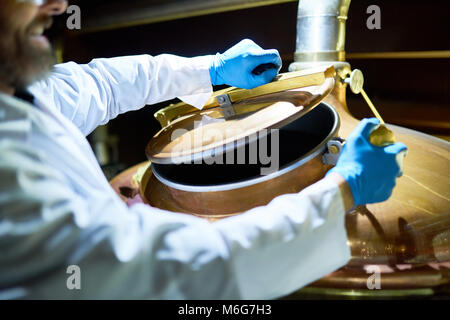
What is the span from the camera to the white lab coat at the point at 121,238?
608 mm

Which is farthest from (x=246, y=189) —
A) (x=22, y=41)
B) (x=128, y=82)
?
(x=128, y=82)

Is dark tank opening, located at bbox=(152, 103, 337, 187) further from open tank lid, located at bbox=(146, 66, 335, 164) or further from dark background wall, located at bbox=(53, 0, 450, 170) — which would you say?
dark background wall, located at bbox=(53, 0, 450, 170)

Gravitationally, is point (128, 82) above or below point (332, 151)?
above

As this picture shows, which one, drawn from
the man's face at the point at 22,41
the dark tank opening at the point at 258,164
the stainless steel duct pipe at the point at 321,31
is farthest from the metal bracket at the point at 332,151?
the man's face at the point at 22,41

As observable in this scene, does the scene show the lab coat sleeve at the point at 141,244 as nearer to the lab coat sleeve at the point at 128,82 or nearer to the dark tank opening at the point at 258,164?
the dark tank opening at the point at 258,164

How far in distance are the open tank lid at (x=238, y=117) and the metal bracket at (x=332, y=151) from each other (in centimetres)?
10

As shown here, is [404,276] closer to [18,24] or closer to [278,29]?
[18,24]

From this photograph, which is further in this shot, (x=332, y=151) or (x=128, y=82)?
(x=128, y=82)

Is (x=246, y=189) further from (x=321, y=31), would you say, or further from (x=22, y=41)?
(x=321, y=31)

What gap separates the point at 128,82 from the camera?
139 cm

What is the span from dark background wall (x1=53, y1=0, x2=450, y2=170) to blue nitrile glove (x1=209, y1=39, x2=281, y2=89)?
1.25 metres

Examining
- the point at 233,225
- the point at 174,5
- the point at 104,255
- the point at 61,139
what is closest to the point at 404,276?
the point at 233,225

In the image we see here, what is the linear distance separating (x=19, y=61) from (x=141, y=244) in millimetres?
422

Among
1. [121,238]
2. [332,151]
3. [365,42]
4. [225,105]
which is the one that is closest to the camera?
[121,238]
